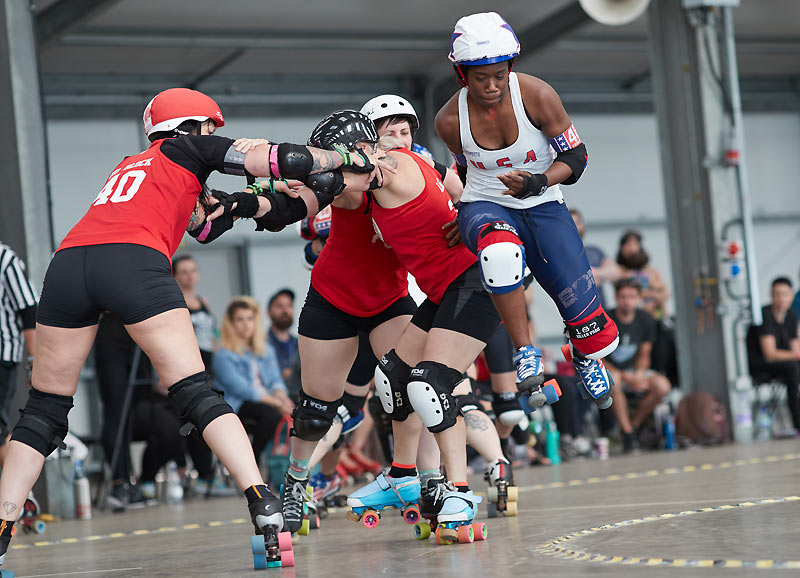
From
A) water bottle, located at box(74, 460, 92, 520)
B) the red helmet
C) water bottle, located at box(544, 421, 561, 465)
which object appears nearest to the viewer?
the red helmet

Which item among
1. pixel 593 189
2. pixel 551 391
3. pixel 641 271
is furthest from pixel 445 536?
pixel 593 189

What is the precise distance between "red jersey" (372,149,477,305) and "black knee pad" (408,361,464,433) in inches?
13.8

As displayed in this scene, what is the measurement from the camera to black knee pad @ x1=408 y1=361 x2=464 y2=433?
3.52m

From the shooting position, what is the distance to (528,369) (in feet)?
12.6

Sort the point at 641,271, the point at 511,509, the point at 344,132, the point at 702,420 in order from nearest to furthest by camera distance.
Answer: the point at 344,132
the point at 511,509
the point at 702,420
the point at 641,271

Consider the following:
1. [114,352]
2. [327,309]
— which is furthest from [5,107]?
[327,309]

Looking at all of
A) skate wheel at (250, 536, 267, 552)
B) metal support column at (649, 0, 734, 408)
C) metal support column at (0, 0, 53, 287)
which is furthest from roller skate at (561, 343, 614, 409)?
metal support column at (649, 0, 734, 408)

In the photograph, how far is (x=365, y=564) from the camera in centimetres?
310

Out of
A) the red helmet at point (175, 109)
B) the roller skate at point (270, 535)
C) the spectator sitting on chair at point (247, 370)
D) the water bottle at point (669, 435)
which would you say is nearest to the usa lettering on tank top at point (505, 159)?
the red helmet at point (175, 109)

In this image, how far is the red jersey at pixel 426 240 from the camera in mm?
3781

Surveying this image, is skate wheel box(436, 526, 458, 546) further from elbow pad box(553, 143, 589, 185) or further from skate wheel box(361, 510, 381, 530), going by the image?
elbow pad box(553, 143, 589, 185)

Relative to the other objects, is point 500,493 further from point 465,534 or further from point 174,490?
point 174,490

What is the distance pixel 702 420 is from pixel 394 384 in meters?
5.96

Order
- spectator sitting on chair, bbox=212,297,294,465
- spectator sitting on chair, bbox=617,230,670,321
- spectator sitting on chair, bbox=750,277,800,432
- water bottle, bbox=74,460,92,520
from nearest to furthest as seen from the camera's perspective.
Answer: water bottle, bbox=74,460,92,520, spectator sitting on chair, bbox=212,297,294,465, spectator sitting on chair, bbox=750,277,800,432, spectator sitting on chair, bbox=617,230,670,321
